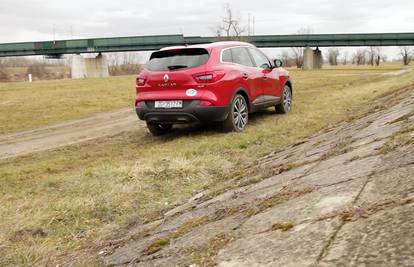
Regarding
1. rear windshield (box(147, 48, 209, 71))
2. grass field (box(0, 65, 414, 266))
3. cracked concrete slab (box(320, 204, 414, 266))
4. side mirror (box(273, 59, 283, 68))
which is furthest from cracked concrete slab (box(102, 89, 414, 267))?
side mirror (box(273, 59, 283, 68))

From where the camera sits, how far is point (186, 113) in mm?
8617

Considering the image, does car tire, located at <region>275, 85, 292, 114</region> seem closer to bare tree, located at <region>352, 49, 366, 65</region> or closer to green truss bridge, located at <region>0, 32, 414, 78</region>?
green truss bridge, located at <region>0, 32, 414, 78</region>

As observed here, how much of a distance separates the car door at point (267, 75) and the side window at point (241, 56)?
0.94ft

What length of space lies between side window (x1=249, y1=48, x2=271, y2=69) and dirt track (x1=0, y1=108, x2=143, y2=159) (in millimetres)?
3526

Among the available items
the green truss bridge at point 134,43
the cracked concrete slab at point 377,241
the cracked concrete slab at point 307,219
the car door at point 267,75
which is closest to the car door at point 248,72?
Result: the car door at point 267,75

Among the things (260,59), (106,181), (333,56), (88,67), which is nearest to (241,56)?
(260,59)

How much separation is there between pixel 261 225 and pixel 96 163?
15.3ft

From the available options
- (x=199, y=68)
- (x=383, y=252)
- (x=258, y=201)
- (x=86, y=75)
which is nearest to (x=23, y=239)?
(x=258, y=201)

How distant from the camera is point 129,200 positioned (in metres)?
5.18

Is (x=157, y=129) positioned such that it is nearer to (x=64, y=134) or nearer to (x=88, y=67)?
(x=64, y=134)

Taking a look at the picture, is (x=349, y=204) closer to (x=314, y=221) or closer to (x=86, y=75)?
(x=314, y=221)

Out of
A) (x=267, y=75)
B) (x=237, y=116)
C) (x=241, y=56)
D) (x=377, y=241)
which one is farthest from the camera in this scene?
(x=267, y=75)

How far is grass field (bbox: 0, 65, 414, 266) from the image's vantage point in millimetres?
4234

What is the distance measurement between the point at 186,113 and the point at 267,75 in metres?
3.02
